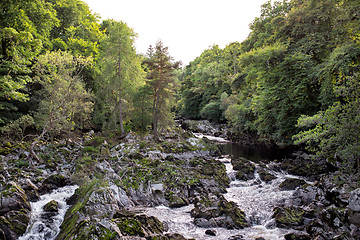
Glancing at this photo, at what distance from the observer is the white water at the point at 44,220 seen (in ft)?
24.6

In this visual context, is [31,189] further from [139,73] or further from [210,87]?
[210,87]

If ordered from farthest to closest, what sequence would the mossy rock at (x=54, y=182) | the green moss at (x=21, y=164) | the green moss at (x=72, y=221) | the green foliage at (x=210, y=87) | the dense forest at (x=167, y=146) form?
the green foliage at (x=210, y=87), the green moss at (x=21, y=164), the mossy rock at (x=54, y=182), the dense forest at (x=167, y=146), the green moss at (x=72, y=221)

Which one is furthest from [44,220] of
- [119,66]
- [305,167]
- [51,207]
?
[305,167]

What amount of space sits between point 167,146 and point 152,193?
820cm

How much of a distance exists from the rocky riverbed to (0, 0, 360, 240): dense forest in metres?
0.06

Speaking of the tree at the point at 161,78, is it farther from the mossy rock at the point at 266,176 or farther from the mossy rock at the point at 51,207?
the mossy rock at the point at 51,207

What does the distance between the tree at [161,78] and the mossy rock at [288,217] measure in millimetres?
15600

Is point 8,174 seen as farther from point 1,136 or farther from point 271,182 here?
point 271,182

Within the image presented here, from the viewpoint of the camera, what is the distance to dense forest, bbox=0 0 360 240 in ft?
26.6

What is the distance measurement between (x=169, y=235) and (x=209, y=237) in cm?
165

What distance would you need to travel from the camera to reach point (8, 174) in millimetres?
10727

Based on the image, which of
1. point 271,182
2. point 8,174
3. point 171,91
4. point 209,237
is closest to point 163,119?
point 171,91

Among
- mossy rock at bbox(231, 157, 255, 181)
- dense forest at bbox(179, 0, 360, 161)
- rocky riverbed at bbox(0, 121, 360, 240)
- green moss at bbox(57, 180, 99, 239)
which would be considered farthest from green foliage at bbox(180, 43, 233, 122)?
green moss at bbox(57, 180, 99, 239)

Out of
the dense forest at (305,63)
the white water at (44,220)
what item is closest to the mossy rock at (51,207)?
the white water at (44,220)
